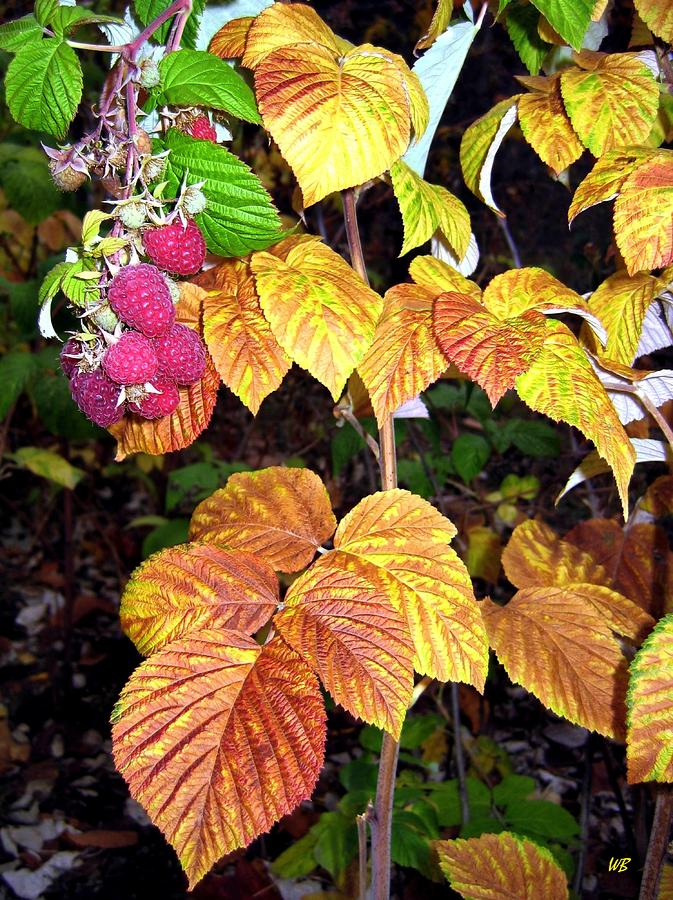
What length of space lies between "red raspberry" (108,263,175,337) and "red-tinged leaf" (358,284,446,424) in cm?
16

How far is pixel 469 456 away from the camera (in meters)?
1.78

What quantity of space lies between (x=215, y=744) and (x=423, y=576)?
0.20 metres

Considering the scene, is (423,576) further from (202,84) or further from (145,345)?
(202,84)

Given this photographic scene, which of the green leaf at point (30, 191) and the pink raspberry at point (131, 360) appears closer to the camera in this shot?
the pink raspberry at point (131, 360)

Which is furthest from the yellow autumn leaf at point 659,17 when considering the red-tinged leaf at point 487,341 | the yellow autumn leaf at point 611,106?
the red-tinged leaf at point 487,341

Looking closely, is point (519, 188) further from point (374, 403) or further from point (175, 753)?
point (175, 753)

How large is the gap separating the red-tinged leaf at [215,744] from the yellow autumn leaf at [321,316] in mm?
211

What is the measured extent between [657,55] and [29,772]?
72.1 inches

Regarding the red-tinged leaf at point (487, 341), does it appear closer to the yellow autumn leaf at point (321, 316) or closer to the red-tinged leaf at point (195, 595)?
the yellow autumn leaf at point (321, 316)

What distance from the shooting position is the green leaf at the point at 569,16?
63 centimetres

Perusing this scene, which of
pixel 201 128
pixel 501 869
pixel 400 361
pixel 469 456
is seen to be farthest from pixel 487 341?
pixel 469 456

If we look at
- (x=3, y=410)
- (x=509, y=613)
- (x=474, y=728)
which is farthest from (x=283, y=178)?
(x=509, y=613)

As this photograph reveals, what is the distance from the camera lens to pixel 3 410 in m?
1.70

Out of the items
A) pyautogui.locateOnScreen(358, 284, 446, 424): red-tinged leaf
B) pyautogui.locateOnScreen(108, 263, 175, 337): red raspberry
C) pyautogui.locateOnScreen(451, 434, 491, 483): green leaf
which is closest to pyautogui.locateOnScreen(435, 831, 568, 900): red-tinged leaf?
pyautogui.locateOnScreen(358, 284, 446, 424): red-tinged leaf
